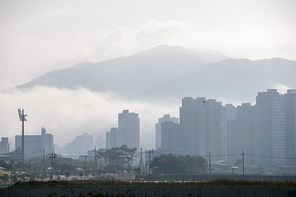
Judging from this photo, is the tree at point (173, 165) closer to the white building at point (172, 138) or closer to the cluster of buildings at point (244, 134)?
the cluster of buildings at point (244, 134)

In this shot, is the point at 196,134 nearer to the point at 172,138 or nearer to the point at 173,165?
the point at 172,138

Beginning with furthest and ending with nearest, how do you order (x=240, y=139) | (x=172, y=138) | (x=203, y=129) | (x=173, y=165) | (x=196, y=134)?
1. (x=196, y=134)
2. (x=203, y=129)
3. (x=172, y=138)
4. (x=240, y=139)
5. (x=173, y=165)

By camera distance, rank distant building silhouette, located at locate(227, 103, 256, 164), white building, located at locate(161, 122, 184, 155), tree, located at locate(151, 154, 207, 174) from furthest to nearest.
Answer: white building, located at locate(161, 122, 184, 155), distant building silhouette, located at locate(227, 103, 256, 164), tree, located at locate(151, 154, 207, 174)

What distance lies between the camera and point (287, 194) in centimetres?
2888

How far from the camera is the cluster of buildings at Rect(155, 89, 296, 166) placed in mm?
162875

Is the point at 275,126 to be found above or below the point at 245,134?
above

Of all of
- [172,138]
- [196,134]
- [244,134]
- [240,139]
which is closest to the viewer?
[240,139]

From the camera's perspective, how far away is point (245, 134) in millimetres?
185000

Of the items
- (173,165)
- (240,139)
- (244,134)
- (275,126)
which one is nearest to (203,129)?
(240,139)

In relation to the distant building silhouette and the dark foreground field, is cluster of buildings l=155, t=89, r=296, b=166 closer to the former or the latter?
the distant building silhouette

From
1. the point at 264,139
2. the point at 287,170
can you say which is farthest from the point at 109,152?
the point at 264,139

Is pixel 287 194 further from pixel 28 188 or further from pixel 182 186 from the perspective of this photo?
pixel 28 188

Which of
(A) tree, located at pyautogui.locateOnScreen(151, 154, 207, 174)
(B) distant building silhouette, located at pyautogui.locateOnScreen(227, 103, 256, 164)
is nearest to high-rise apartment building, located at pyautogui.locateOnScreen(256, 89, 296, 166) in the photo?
(B) distant building silhouette, located at pyautogui.locateOnScreen(227, 103, 256, 164)

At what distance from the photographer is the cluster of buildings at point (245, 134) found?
163m
